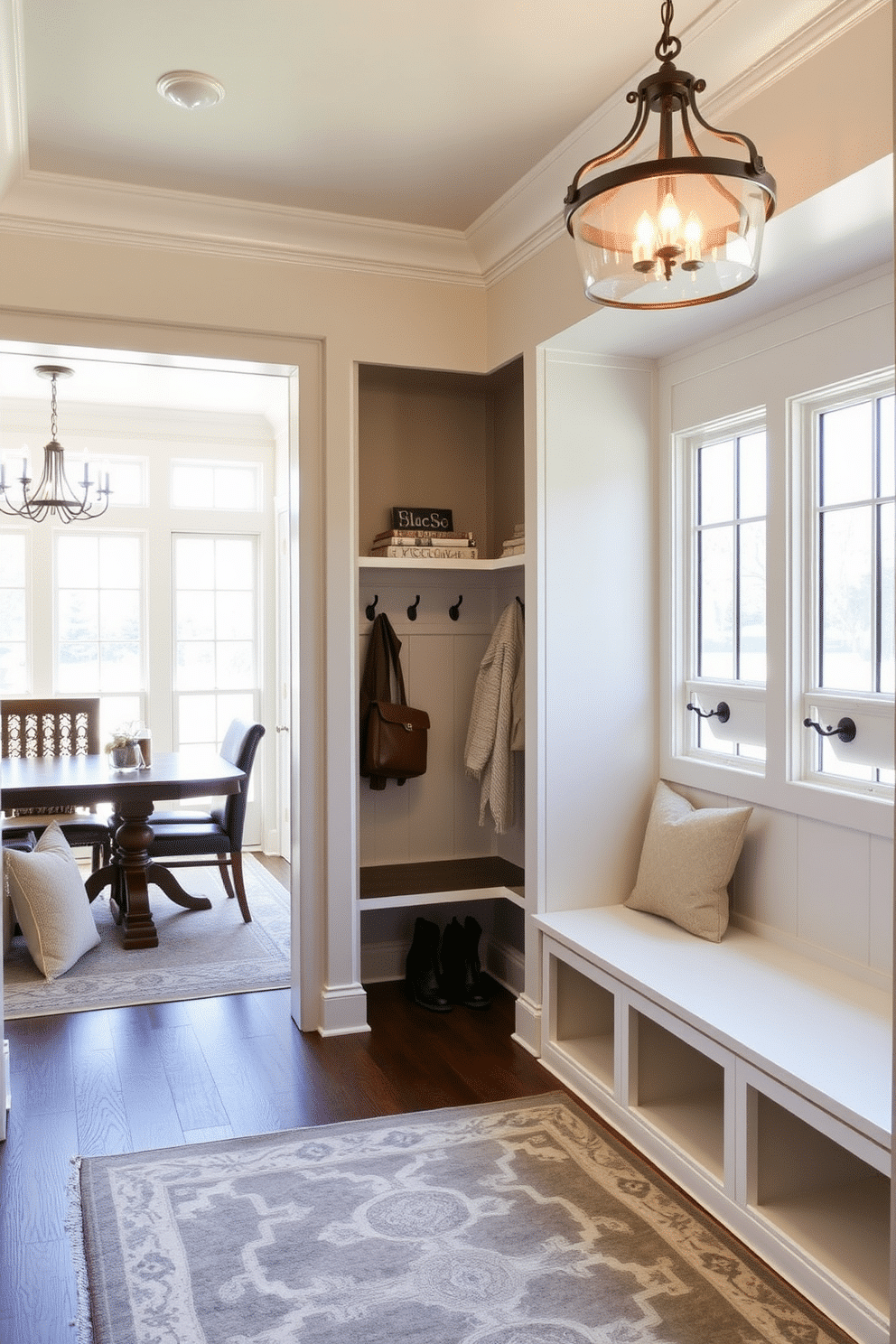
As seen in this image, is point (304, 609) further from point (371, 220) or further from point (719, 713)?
point (719, 713)

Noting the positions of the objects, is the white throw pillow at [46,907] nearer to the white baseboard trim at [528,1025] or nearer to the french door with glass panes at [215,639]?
the white baseboard trim at [528,1025]

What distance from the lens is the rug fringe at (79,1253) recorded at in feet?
6.82

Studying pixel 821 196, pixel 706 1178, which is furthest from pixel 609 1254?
pixel 821 196

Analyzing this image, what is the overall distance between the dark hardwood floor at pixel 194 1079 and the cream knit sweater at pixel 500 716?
82 centimetres

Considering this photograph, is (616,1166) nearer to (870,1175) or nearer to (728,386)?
(870,1175)

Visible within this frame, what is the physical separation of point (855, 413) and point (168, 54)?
6.36ft

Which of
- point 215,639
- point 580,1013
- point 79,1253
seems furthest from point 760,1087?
point 215,639

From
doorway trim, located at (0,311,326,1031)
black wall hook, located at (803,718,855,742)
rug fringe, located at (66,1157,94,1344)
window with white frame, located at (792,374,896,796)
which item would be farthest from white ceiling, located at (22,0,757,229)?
rug fringe, located at (66,1157,94,1344)

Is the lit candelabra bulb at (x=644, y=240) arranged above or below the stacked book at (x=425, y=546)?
above

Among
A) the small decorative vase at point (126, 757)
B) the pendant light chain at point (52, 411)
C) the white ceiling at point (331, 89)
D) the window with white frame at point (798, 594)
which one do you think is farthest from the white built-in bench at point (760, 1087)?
the pendant light chain at point (52, 411)

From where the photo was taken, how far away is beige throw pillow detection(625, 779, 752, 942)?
3104mm

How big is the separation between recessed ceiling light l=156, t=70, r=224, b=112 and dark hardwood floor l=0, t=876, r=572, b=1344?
2.73 m

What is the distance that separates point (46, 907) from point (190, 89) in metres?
3.13

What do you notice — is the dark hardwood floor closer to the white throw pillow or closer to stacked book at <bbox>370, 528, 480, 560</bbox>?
the white throw pillow
